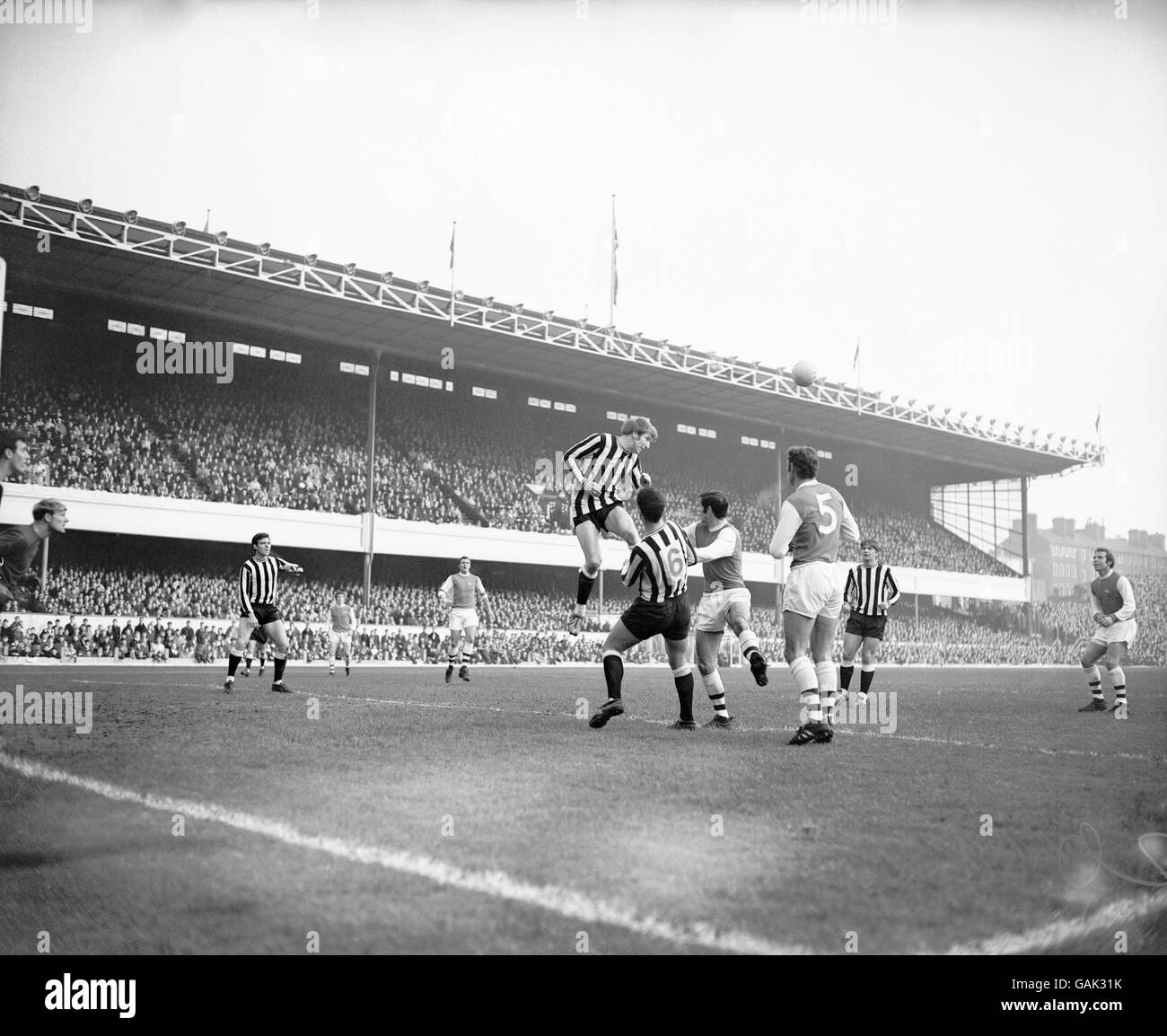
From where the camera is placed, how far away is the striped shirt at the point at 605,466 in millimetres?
9234

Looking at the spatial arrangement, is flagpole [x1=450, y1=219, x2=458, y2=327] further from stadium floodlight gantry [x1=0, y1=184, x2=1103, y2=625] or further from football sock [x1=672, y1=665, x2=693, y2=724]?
football sock [x1=672, y1=665, x2=693, y2=724]

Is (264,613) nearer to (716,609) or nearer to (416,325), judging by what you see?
(716,609)

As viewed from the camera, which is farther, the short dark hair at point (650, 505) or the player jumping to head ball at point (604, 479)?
the player jumping to head ball at point (604, 479)

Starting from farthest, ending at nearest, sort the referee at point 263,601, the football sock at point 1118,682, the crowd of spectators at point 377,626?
the crowd of spectators at point 377,626, the referee at point 263,601, the football sock at point 1118,682

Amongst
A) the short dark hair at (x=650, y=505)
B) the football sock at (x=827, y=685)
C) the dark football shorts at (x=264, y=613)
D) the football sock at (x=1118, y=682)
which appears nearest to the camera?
the football sock at (x=827, y=685)

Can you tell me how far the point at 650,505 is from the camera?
8391 mm

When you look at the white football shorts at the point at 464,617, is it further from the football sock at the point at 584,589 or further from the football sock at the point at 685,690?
the football sock at the point at 685,690

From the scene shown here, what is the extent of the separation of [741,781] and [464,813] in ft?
5.72

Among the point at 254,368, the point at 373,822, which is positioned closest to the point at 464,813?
the point at 373,822

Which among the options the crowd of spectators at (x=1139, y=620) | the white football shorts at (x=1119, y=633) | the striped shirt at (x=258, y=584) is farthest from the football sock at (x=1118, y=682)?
the crowd of spectators at (x=1139, y=620)

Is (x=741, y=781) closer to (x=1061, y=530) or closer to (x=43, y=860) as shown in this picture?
(x=43, y=860)

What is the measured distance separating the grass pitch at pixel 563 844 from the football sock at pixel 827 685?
436mm

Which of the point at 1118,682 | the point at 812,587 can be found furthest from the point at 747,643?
the point at 1118,682

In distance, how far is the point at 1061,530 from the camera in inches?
4107
